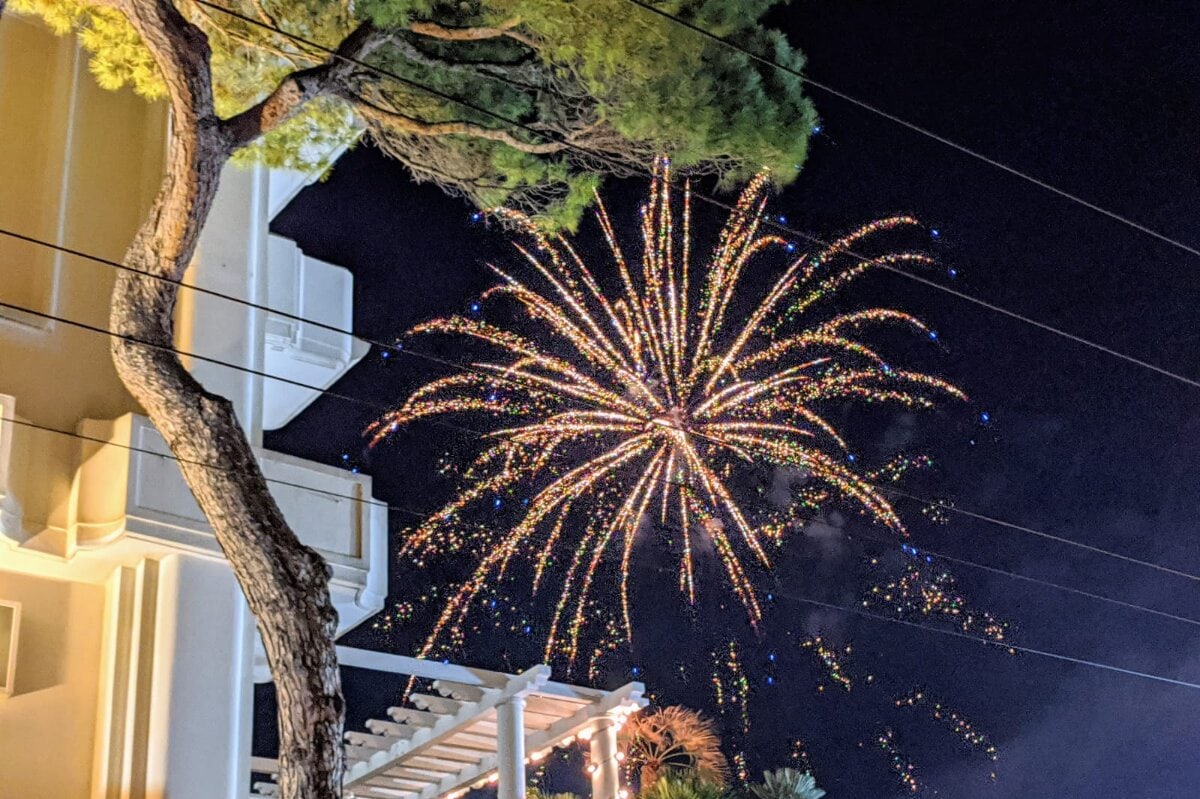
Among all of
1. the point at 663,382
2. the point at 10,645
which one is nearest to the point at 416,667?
the point at 663,382

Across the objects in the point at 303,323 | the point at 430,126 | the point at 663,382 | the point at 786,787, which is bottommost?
the point at 786,787

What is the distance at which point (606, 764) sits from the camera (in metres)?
13.1

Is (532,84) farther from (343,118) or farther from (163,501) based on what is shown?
(163,501)

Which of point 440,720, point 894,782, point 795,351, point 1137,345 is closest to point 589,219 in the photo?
point 795,351

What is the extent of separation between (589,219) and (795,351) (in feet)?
12.4

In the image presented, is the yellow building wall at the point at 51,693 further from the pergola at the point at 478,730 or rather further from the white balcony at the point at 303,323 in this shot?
the white balcony at the point at 303,323

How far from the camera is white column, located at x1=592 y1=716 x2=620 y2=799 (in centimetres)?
1302

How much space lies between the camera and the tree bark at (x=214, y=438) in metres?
6.67

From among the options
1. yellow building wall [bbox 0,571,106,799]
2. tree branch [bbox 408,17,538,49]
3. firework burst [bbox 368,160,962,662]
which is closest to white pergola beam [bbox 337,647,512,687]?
firework burst [bbox 368,160,962,662]

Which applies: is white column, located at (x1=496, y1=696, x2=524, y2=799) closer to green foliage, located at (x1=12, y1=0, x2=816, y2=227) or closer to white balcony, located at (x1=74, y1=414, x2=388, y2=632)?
white balcony, located at (x1=74, y1=414, x2=388, y2=632)

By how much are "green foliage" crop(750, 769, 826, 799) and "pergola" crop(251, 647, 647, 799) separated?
3.39 meters

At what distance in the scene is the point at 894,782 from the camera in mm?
25453

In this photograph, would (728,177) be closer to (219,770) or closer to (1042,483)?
(219,770)

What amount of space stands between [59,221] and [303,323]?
8.06 feet
